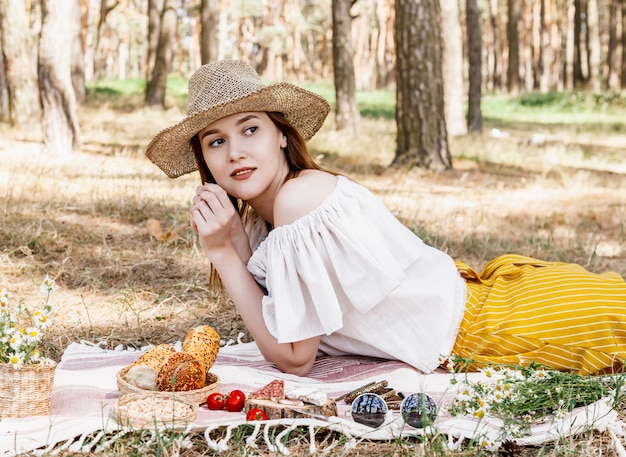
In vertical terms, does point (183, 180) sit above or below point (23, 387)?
below

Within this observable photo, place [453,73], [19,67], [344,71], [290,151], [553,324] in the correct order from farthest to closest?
[453,73]
[344,71]
[19,67]
[290,151]
[553,324]

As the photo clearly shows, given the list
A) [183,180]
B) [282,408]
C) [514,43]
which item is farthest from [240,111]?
[514,43]

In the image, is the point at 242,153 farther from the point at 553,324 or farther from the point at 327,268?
the point at 553,324

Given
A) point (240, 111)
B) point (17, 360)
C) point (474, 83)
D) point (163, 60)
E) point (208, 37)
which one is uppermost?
point (208, 37)

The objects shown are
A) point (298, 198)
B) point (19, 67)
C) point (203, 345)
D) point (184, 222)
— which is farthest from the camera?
point (19, 67)

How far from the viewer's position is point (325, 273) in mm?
2684

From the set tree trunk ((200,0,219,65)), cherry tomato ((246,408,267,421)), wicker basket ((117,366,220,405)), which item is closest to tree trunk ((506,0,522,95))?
tree trunk ((200,0,219,65))

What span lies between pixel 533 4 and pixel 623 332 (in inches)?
1565

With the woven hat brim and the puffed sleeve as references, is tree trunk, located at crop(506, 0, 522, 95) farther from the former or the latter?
the puffed sleeve

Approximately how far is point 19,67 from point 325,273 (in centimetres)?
788

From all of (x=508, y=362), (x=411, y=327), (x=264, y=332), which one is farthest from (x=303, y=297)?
(x=508, y=362)

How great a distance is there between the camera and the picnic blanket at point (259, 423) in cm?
215

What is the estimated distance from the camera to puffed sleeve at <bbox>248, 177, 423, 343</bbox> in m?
2.67

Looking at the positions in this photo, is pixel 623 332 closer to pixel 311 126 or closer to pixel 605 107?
pixel 311 126
